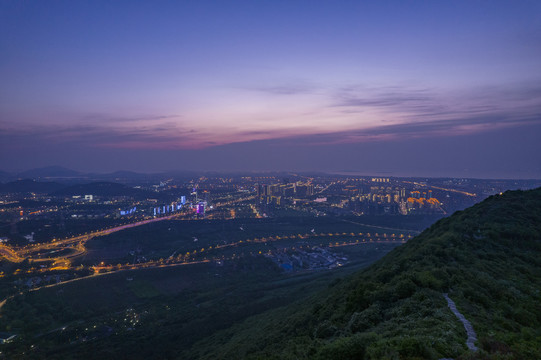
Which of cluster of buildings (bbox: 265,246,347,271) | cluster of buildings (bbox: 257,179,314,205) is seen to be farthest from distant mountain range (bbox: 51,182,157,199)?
cluster of buildings (bbox: 265,246,347,271)

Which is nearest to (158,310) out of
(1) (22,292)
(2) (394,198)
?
(1) (22,292)

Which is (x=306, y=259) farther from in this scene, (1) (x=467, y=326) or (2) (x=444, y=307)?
(1) (x=467, y=326)

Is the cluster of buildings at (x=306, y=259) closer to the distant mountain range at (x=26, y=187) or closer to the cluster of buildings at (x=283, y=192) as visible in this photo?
the cluster of buildings at (x=283, y=192)

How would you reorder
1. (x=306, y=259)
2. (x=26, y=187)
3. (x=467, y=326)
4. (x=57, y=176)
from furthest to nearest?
(x=57, y=176) → (x=26, y=187) → (x=306, y=259) → (x=467, y=326)

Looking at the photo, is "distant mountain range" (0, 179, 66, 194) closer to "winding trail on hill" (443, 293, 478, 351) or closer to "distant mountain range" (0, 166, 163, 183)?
"distant mountain range" (0, 166, 163, 183)

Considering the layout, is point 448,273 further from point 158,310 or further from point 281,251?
point 281,251

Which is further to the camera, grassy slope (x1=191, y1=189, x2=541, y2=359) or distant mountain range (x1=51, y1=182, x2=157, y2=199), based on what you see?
distant mountain range (x1=51, y1=182, x2=157, y2=199)

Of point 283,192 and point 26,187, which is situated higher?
point 26,187

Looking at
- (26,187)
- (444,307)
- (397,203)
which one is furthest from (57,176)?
(444,307)
